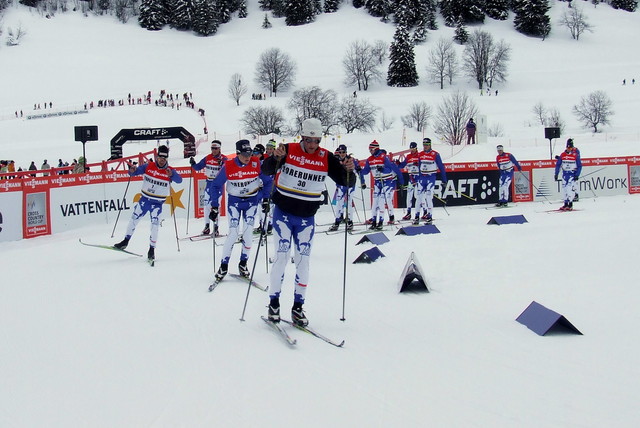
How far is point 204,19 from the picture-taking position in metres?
126

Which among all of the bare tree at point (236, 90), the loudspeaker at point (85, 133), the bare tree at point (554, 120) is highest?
the bare tree at point (236, 90)

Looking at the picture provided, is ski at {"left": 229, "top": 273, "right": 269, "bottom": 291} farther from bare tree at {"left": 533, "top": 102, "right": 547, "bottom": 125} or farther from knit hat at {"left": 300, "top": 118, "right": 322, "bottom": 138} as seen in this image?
bare tree at {"left": 533, "top": 102, "right": 547, "bottom": 125}

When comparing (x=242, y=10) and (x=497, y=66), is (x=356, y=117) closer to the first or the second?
(x=497, y=66)

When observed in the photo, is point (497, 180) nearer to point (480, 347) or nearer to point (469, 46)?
point (480, 347)

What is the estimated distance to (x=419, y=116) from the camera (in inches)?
2773

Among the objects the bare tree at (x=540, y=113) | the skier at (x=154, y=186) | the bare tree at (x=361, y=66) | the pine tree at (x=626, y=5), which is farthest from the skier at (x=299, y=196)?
the pine tree at (x=626, y=5)

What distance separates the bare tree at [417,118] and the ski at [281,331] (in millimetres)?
64830

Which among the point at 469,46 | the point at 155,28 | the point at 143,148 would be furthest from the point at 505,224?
the point at 155,28

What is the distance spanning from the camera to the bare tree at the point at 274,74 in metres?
90.8

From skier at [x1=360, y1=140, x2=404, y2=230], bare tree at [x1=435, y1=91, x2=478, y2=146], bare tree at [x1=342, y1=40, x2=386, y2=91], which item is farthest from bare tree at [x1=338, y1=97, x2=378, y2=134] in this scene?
skier at [x1=360, y1=140, x2=404, y2=230]

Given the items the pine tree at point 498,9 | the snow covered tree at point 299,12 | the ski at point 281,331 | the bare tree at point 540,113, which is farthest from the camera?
the pine tree at point 498,9

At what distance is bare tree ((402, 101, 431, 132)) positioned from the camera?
70.1 m

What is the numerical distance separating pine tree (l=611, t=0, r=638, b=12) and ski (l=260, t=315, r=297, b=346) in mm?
159776

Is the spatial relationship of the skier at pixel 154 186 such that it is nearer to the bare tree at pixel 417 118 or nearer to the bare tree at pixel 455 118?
the bare tree at pixel 455 118
